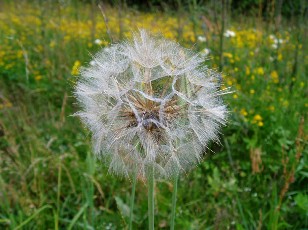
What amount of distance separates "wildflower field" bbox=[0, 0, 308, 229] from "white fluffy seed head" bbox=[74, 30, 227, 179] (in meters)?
0.13

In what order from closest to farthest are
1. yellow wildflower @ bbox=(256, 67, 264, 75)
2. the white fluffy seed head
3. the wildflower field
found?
1. the white fluffy seed head
2. the wildflower field
3. yellow wildflower @ bbox=(256, 67, 264, 75)

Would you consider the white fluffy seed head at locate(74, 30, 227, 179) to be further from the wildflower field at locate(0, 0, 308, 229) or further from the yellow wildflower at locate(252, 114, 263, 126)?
the yellow wildflower at locate(252, 114, 263, 126)

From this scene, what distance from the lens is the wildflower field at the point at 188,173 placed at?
232 cm

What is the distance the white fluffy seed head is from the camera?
4.26 ft

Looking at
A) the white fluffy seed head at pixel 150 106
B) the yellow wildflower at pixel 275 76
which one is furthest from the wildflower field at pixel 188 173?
the white fluffy seed head at pixel 150 106

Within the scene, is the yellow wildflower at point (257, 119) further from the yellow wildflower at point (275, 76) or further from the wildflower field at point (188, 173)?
the yellow wildflower at point (275, 76)

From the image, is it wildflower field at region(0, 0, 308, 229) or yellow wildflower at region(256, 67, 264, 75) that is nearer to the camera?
wildflower field at region(0, 0, 308, 229)

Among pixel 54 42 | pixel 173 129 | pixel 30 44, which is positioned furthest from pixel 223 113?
pixel 30 44

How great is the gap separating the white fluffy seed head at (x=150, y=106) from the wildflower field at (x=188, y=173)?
134 mm

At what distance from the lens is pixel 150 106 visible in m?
1.33

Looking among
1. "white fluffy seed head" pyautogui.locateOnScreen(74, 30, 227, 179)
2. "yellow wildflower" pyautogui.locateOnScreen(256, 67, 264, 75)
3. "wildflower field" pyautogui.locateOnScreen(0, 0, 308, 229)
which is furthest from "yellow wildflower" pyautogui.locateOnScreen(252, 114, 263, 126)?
"white fluffy seed head" pyautogui.locateOnScreen(74, 30, 227, 179)

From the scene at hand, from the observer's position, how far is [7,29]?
252 inches

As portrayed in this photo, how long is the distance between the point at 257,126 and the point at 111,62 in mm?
1876

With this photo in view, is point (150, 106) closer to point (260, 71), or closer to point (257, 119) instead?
point (257, 119)
